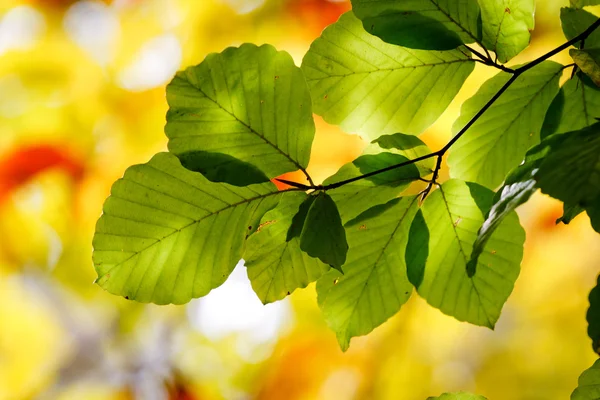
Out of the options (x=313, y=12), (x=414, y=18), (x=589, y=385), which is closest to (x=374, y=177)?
(x=414, y=18)

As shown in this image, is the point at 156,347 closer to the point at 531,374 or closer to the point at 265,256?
the point at 531,374

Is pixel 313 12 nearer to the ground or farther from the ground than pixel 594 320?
farther from the ground

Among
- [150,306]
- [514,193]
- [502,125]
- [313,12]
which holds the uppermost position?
[313,12]

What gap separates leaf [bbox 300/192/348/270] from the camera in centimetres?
37

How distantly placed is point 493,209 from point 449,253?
16cm

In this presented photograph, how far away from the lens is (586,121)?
1.46ft

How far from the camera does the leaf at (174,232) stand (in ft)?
1.35

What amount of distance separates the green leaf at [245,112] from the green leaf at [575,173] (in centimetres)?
18

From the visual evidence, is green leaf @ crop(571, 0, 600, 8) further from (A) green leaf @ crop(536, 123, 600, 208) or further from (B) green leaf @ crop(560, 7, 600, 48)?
(A) green leaf @ crop(536, 123, 600, 208)

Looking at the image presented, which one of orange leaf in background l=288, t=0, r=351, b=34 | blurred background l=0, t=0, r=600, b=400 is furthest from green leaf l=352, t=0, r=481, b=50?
orange leaf in background l=288, t=0, r=351, b=34

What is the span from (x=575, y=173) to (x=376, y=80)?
0.23m

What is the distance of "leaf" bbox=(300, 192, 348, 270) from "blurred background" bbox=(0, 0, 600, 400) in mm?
1386

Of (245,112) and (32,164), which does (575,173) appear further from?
(32,164)

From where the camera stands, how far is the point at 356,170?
0.44 metres
